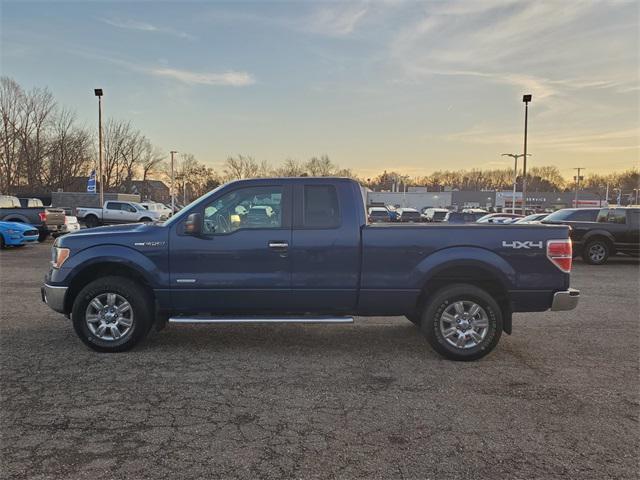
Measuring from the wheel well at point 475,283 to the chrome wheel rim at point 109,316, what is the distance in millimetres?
3232

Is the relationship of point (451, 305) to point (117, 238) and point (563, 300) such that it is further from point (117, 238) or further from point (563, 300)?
point (117, 238)

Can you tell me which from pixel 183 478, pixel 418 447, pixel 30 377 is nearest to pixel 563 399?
pixel 418 447

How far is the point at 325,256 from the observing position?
518 centimetres

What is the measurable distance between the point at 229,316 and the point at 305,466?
8.33 ft

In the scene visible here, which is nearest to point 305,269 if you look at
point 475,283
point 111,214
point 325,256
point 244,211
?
point 325,256

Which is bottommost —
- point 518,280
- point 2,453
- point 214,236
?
point 2,453

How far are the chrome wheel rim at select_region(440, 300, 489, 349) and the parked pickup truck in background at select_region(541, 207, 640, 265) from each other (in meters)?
10.9

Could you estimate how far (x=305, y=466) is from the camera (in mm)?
3062

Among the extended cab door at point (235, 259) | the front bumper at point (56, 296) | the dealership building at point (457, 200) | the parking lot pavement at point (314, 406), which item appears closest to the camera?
the parking lot pavement at point (314, 406)

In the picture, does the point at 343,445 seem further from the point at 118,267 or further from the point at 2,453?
the point at 118,267

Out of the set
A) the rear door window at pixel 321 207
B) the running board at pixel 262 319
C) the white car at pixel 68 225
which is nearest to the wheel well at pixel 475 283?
the running board at pixel 262 319

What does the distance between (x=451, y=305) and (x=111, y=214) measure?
28279mm

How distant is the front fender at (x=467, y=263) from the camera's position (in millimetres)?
5102

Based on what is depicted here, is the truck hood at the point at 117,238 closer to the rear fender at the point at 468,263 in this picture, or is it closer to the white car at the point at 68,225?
the rear fender at the point at 468,263
